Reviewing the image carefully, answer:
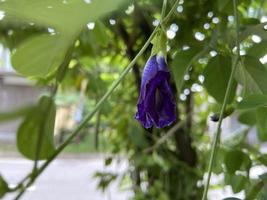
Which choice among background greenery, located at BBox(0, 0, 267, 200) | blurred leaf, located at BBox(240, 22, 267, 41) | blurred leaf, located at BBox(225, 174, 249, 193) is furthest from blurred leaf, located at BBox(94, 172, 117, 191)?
blurred leaf, located at BBox(240, 22, 267, 41)

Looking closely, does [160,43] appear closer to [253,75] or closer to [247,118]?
[253,75]

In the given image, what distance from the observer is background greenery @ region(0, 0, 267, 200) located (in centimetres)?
16

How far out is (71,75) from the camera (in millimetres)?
609

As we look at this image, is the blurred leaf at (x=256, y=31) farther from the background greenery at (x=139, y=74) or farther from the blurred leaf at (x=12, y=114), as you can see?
the blurred leaf at (x=12, y=114)

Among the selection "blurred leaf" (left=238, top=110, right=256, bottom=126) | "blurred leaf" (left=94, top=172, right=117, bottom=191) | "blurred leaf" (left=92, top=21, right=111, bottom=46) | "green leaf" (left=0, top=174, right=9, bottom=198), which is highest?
"blurred leaf" (left=92, top=21, right=111, bottom=46)

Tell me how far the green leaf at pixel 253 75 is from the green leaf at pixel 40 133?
0.50 ft

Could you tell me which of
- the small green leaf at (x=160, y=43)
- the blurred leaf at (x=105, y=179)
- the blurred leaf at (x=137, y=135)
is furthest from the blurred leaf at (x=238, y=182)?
the blurred leaf at (x=105, y=179)

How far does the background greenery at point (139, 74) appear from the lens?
16cm

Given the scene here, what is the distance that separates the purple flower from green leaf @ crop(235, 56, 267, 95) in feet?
0.31

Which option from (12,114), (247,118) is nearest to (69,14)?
(12,114)

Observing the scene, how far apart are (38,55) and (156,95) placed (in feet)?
0.22

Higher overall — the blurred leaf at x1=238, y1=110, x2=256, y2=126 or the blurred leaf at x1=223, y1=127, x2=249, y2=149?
the blurred leaf at x1=238, y1=110, x2=256, y2=126

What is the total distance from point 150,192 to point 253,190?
445 millimetres

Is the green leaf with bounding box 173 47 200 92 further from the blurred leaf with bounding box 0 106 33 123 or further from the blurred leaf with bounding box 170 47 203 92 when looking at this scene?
the blurred leaf with bounding box 0 106 33 123
